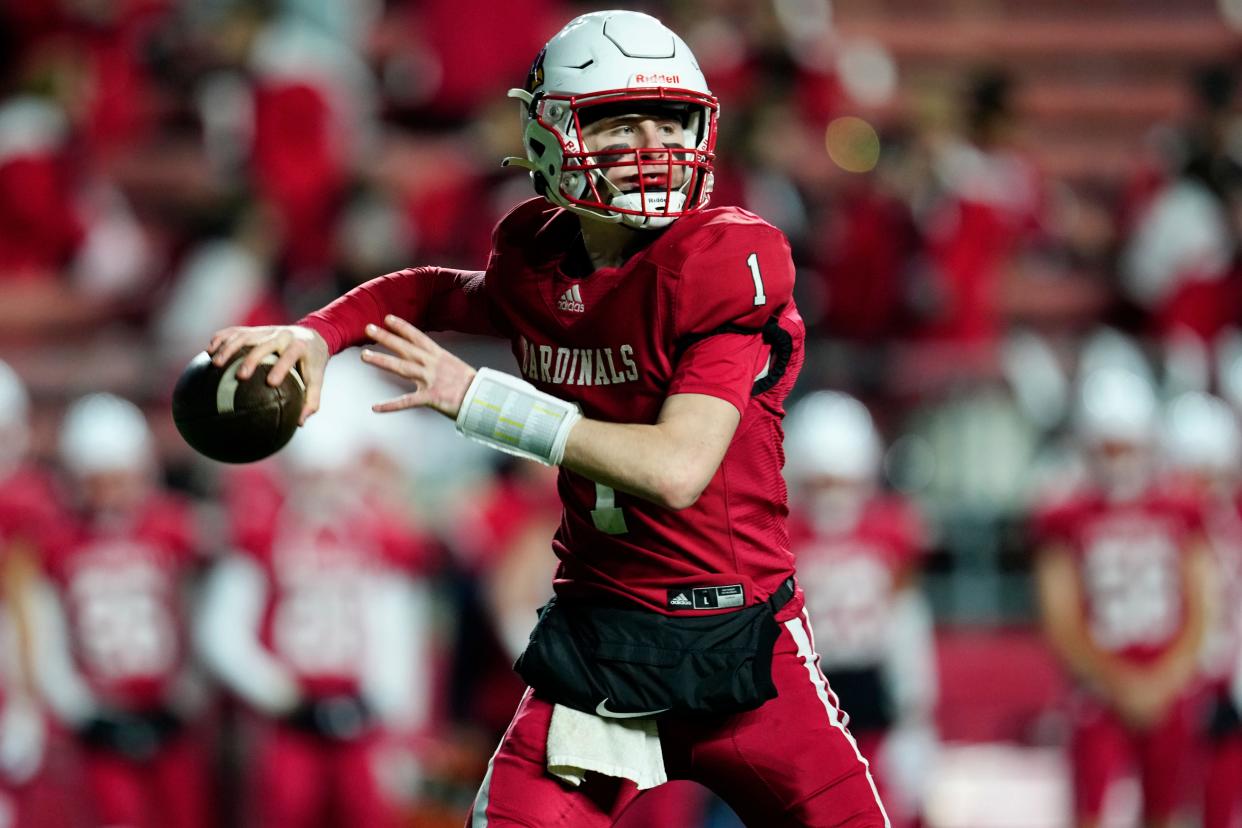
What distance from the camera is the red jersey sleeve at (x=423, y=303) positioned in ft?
10.5

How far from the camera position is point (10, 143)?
7.94m

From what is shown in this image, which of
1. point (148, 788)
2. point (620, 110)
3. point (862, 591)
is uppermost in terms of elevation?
point (620, 110)

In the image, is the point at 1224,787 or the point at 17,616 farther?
the point at 1224,787

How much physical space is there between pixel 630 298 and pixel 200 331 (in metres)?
4.51

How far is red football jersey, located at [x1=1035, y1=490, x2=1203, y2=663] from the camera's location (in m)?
6.50

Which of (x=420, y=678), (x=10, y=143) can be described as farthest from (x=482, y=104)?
(x=420, y=678)

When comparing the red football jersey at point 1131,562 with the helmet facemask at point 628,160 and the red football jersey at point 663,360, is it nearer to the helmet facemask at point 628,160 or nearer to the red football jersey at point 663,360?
the red football jersey at point 663,360

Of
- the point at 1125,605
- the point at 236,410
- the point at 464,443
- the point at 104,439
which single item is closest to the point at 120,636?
the point at 104,439

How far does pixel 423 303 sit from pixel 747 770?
3.31 ft

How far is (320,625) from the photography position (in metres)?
6.20

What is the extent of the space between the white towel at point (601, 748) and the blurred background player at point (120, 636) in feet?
11.7

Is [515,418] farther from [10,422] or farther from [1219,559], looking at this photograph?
[1219,559]

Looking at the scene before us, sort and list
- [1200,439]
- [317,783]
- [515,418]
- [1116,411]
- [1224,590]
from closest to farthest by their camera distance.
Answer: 1. [515,418]
2. [317,783]
3. [1116,411]
4. [1224,590]
5. [1200,439]

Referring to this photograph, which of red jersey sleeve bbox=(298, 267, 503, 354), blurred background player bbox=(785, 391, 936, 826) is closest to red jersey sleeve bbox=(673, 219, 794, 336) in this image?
red jersey sleeve bbox=(298, 267, 503, 354)
